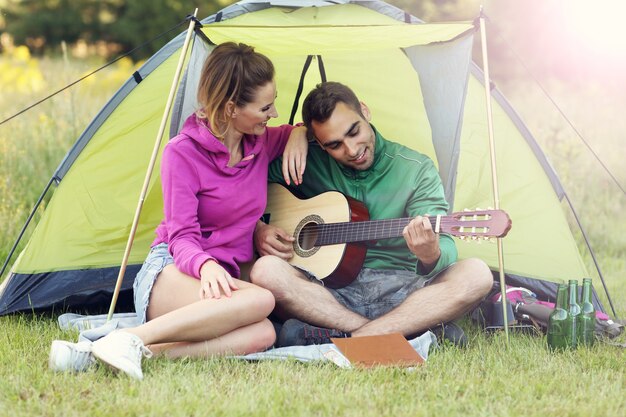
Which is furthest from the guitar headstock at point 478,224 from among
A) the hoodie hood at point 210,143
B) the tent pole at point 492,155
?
the hoodie hood at point 210,143

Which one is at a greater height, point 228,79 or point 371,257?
point 228,79

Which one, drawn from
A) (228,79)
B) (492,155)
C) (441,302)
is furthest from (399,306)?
(228,79)

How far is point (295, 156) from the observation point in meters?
3.36

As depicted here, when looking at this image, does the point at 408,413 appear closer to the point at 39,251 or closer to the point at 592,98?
the point at 39,251

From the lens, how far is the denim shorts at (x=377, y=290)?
334cm

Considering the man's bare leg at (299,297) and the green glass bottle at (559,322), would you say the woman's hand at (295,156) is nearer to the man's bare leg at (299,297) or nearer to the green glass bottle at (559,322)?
the man's bare leg at (299,297)

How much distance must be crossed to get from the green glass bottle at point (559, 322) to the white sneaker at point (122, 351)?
1439mm

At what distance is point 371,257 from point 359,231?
0.93 feet

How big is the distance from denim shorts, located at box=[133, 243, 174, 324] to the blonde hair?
472 millimetres

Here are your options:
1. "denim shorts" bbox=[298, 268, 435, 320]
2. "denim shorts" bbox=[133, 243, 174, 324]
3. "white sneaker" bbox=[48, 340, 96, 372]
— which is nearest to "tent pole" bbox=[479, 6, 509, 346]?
"denim shorts" bbox=[298, 268, 435, 320]

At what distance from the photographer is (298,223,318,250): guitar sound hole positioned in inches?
135

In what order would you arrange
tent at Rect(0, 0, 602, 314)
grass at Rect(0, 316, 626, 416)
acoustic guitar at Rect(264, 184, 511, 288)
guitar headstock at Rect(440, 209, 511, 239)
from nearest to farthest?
grass at Rect(0, 316, 626, 416)
guitar headstock at Rect(440, 209, 511, 239)
acoustic guitar at Rect(264, 184, 511, 288)
tent at Rect(0, 0, 602, 314)

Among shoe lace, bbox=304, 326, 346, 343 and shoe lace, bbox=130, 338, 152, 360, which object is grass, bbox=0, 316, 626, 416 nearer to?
shoe lace, bbox=130, 338, 152, 360

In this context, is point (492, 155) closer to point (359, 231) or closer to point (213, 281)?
point (359, 231)
